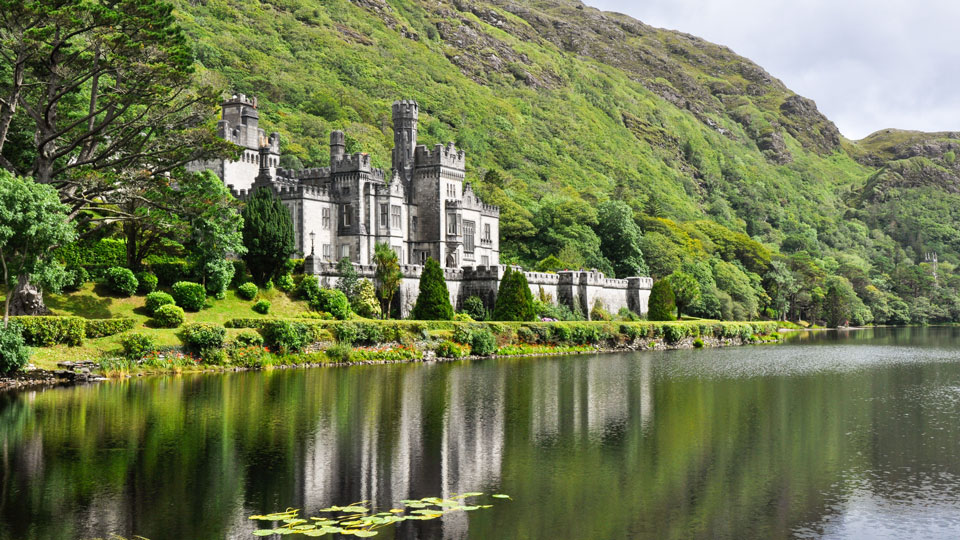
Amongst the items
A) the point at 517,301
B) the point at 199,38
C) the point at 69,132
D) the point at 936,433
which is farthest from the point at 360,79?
the point at 936,433

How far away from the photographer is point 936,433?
26641 millimetres

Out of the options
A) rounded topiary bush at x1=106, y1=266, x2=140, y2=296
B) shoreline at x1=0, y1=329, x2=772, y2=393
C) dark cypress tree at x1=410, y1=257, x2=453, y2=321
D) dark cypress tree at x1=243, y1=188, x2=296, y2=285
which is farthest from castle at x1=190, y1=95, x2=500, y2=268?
rounded topiary bush at x1=106, y1=266, x2=140, y2=296

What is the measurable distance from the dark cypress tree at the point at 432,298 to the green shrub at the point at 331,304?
5.42 m

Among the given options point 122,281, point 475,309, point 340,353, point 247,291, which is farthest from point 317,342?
point 475,309

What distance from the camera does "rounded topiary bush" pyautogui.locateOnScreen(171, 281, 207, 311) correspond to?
2026 inches

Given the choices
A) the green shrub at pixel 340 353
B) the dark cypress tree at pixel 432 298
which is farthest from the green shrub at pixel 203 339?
the dark cypress tree at pixel 432 298

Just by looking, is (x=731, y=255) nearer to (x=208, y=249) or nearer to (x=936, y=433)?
(x=208, y=249)

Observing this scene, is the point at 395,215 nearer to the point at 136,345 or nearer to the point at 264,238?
the point at 264,238

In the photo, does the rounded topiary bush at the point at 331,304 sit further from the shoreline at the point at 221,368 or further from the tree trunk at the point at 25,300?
the tree trunk at the point at 25,300

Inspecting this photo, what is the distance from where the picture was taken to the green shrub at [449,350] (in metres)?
54.2

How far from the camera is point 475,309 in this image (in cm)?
6850

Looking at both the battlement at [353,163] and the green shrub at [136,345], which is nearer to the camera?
the green shrub at [136,345]

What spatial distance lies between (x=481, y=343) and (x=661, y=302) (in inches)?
1191

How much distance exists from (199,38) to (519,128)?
204ft
